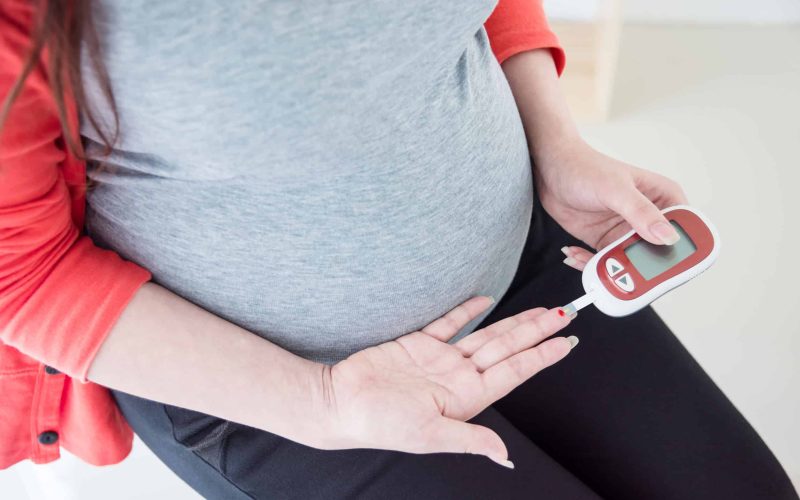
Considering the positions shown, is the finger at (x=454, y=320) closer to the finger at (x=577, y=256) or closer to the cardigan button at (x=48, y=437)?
the finger at (x=577, y=256)

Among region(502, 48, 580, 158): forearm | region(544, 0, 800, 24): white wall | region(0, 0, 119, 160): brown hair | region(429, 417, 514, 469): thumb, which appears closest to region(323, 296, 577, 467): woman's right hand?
region(429, 417, 514, 469): thumb

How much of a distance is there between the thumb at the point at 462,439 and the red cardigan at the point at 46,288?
29 cm

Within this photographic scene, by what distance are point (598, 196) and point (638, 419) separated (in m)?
0.25

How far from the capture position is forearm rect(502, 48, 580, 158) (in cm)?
78

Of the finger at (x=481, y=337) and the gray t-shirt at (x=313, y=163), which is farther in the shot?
the finger at (x=481, y=337)

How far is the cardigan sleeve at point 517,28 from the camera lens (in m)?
0.79

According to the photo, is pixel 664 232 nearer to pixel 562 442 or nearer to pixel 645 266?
pixel 645 266

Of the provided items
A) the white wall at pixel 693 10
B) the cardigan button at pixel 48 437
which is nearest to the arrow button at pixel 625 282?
the cardigan button at pixel 48 437

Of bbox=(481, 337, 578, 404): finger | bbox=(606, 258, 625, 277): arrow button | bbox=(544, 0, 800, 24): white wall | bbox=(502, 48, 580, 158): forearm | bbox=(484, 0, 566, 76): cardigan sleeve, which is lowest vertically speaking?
bbox=(544, 0, 800, 24): white wall

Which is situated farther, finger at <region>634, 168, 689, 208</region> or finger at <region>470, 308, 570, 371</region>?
finger at <region>634, 168, 689, 208</region>

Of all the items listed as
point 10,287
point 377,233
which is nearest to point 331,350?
point 377,233

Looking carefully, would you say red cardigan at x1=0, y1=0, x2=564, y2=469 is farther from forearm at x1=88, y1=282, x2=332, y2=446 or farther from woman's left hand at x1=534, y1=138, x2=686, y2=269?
woman's left hand at x1=534, y1=138, x2=686, y2=269

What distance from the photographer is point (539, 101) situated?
79 cm

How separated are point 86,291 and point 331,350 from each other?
23cm
